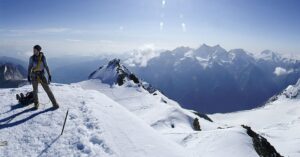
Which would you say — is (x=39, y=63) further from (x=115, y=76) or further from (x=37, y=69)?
(x=115, y=76)

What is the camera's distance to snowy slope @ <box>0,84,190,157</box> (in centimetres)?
1344

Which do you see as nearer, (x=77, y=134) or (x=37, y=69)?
(x=77, y=134)

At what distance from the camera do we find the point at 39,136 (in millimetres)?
14562

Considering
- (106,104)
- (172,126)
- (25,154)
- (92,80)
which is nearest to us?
(25,154)

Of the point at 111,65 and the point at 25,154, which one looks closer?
the point at 25,154

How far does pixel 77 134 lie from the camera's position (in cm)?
1488

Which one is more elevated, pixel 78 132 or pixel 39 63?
pixel 39 63

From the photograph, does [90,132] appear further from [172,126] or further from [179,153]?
[172,126]

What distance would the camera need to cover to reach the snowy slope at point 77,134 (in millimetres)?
13438

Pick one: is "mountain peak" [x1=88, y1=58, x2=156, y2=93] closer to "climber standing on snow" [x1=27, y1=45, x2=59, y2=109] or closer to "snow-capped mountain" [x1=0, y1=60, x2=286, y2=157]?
"snow-capped mountain" [x1=0, y1=60, x2=286, y2=157]

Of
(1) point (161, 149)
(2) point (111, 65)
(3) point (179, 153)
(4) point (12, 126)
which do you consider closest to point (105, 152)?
(1) point (161, 149)

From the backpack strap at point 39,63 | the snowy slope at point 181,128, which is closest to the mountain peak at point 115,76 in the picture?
the snowy slope at point 181,128

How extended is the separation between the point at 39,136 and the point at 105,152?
361 cm

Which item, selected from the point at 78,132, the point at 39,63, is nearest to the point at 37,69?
the point at 39,63
